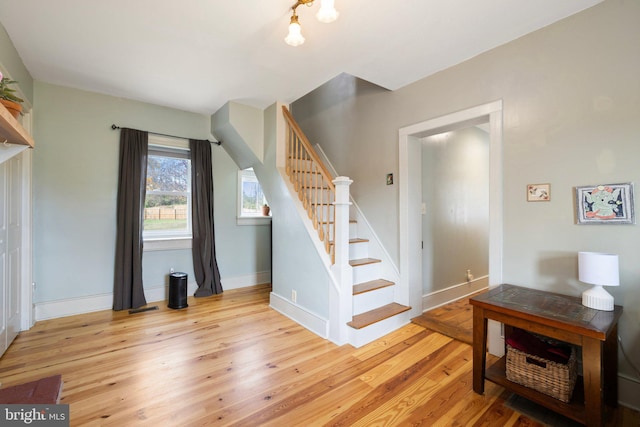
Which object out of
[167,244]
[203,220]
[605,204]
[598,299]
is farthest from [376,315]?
[167,244]

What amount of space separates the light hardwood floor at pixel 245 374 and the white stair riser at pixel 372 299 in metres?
0.32

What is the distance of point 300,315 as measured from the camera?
295cm

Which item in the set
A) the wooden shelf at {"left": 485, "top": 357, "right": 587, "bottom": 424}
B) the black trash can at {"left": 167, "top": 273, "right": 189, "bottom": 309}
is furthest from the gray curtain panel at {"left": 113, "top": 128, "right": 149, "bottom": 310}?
the wooden shelf at {"left": 485, "top": 357, "right": 587, "bottom": 424}

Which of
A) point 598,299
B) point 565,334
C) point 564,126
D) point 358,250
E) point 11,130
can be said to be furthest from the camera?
point 358,250

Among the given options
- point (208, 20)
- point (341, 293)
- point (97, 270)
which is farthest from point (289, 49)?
point (97, 270)

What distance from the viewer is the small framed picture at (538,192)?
6.63ft

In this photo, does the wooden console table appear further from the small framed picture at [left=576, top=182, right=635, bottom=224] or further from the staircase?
the staircase

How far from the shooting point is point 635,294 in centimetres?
170

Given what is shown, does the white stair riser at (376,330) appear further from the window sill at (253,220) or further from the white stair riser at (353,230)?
the window sill at (253,220)

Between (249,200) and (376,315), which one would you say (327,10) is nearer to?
(376,315)

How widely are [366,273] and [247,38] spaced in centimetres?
246

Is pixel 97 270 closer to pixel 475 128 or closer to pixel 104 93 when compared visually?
pixel 104 93

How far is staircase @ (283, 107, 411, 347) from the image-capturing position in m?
2.52

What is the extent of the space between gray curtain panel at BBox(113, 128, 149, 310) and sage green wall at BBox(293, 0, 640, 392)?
3398 mm
